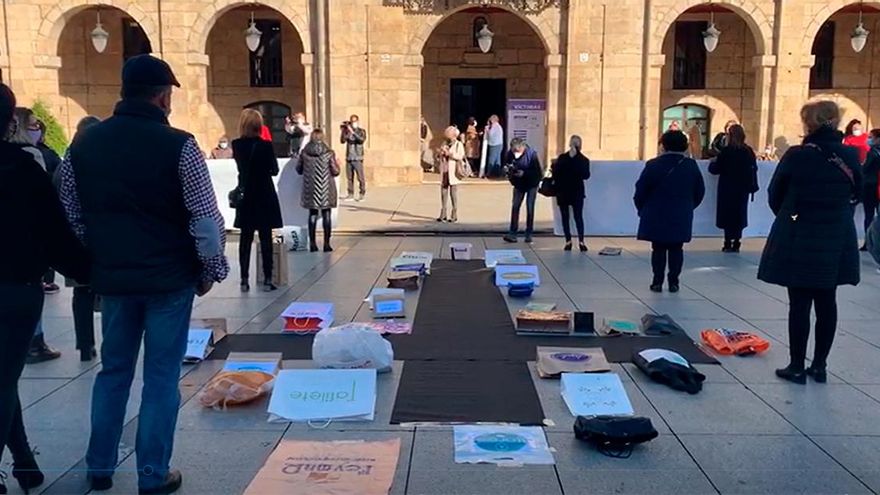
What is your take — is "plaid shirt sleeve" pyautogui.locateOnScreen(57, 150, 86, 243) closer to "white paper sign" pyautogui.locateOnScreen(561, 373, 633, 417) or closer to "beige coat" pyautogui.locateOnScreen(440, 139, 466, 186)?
"white paper sign" pyautogui.locateOnScreen(561, 373, 633, 417)

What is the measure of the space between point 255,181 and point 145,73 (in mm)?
5080

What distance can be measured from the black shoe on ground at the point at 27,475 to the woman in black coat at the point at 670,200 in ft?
21.5

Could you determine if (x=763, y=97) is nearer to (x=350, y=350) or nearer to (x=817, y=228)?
(x=817, y=228)

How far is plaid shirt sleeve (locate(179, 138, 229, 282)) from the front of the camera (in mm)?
3402

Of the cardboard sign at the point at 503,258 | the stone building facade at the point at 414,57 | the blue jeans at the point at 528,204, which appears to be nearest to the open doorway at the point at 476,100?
the stone building facade at the point at 414,57

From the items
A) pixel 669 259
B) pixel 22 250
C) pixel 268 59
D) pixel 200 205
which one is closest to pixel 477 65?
pixel 268 59

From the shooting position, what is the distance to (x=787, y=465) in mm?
4035

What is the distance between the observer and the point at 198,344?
19.6ft

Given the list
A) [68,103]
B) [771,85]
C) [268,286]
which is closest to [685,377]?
[268,286]

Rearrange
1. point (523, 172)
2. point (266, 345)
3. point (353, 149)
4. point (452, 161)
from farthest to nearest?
point (353, 149), point (452, 161), point (523, 172), point (266, 345)

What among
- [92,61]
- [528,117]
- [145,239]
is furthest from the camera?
[92,61]

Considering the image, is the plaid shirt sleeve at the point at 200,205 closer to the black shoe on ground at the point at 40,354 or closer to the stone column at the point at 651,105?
the black shoe on ground at the point at 40,354

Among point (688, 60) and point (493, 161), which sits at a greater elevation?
point (688, 60)

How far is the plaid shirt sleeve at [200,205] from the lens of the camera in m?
3.40
